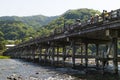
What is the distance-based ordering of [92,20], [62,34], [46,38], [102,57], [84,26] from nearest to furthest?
[102,57] < [92,20] < [84,26] < [62,34] < [46,38]

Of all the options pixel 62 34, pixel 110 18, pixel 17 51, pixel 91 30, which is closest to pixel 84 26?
pixel 91 30

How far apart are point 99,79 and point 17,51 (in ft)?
315

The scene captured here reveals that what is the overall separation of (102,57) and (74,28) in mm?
12325

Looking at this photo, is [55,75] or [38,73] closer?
[55,75]

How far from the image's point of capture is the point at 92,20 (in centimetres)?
3838

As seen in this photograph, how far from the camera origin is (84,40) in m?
54.4

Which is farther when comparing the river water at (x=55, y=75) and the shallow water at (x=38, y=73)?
the shallow water at (x=38, y=73)

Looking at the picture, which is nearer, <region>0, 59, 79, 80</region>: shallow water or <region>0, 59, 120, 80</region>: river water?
<region>0, 59, 120, 80</region>: river water

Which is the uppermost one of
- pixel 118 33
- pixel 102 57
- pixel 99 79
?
pixel 118 33

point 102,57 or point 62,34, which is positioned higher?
point 62,34

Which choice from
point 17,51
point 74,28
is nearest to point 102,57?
point 74,28

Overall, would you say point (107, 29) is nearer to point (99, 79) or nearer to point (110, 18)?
point (110, 18)

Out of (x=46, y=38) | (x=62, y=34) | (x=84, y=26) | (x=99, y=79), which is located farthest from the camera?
(x=46, y=38)

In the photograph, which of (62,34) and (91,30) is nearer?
(91,30)
